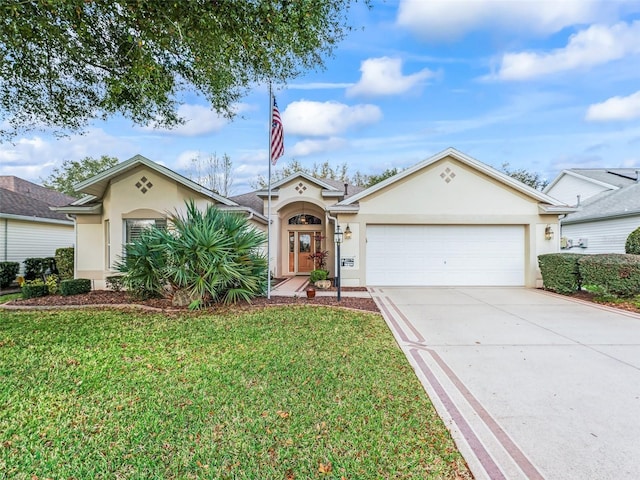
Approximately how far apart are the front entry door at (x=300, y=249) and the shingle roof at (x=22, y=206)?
1204 cm

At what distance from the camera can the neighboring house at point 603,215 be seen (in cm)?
1495

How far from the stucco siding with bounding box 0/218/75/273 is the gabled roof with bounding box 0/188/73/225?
14.9 inches

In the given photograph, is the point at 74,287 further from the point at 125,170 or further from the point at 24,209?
the point at 24,209

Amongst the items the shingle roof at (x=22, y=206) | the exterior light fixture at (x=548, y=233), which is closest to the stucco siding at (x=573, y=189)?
the exterior light fixture at (x=548, y=233)

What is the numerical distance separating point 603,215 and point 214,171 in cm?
2637

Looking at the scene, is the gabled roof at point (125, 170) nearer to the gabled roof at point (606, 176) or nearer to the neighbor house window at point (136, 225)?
the neighbor house window at point (136, 225)

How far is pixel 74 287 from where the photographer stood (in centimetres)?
1127

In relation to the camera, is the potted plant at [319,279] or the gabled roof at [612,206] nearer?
the potted plant at [319,279]

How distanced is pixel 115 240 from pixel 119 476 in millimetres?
10981

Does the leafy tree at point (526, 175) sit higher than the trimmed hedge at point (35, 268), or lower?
higher

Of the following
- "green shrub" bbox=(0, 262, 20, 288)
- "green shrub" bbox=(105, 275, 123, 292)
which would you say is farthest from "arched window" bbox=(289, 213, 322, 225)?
"green shrub" bbox=(0, 262, 20, 288)

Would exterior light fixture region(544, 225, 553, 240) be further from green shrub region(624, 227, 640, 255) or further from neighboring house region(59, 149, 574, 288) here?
green shrub region(624, 227, 640, 255)

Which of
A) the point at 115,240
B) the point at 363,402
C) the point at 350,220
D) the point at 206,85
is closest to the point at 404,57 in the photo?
the point at 350,220

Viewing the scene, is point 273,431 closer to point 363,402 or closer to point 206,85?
point 363,402
